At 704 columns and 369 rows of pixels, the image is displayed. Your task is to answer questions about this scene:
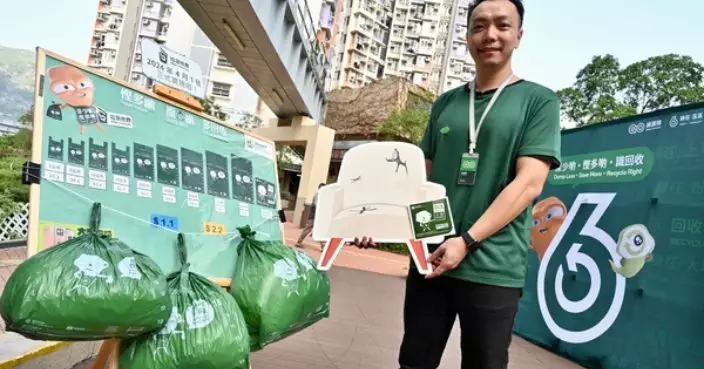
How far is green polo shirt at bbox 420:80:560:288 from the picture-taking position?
1442 mm

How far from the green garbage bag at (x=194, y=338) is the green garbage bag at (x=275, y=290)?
4.7 inches

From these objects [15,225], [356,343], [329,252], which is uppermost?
[329,252]

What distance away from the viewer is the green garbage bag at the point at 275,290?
1856mm

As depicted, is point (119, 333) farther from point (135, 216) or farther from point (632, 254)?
point (632, 254)

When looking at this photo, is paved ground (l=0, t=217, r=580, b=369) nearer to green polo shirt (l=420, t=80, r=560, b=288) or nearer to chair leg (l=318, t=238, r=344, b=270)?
chair leg (l=318, t=238, r=344, b=270)

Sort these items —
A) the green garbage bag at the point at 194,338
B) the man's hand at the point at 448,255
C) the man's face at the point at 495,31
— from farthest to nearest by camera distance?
the green garbage bag at the point at 194,338
the man's face at the point at 495,31
the man's hand at the point at 448,255

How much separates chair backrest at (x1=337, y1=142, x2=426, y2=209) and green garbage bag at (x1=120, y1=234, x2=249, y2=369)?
A: 23.1 inches

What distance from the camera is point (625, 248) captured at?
390 centimetres

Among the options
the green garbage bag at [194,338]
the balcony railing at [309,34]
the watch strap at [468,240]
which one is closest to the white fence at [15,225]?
the green garbage bag at [194,338]

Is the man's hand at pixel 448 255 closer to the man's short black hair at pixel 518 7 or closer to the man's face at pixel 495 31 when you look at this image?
the man's face at pixel 495 31

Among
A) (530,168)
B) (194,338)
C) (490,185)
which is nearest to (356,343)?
(194,338)

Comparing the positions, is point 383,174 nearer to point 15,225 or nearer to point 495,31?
point 495,31

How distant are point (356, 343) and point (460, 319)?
8.76 feet

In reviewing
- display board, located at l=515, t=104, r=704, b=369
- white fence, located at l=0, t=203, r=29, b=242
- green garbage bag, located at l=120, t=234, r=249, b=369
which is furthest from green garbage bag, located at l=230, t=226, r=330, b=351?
white fence, located at l=0, t=203, r=29, b=242
